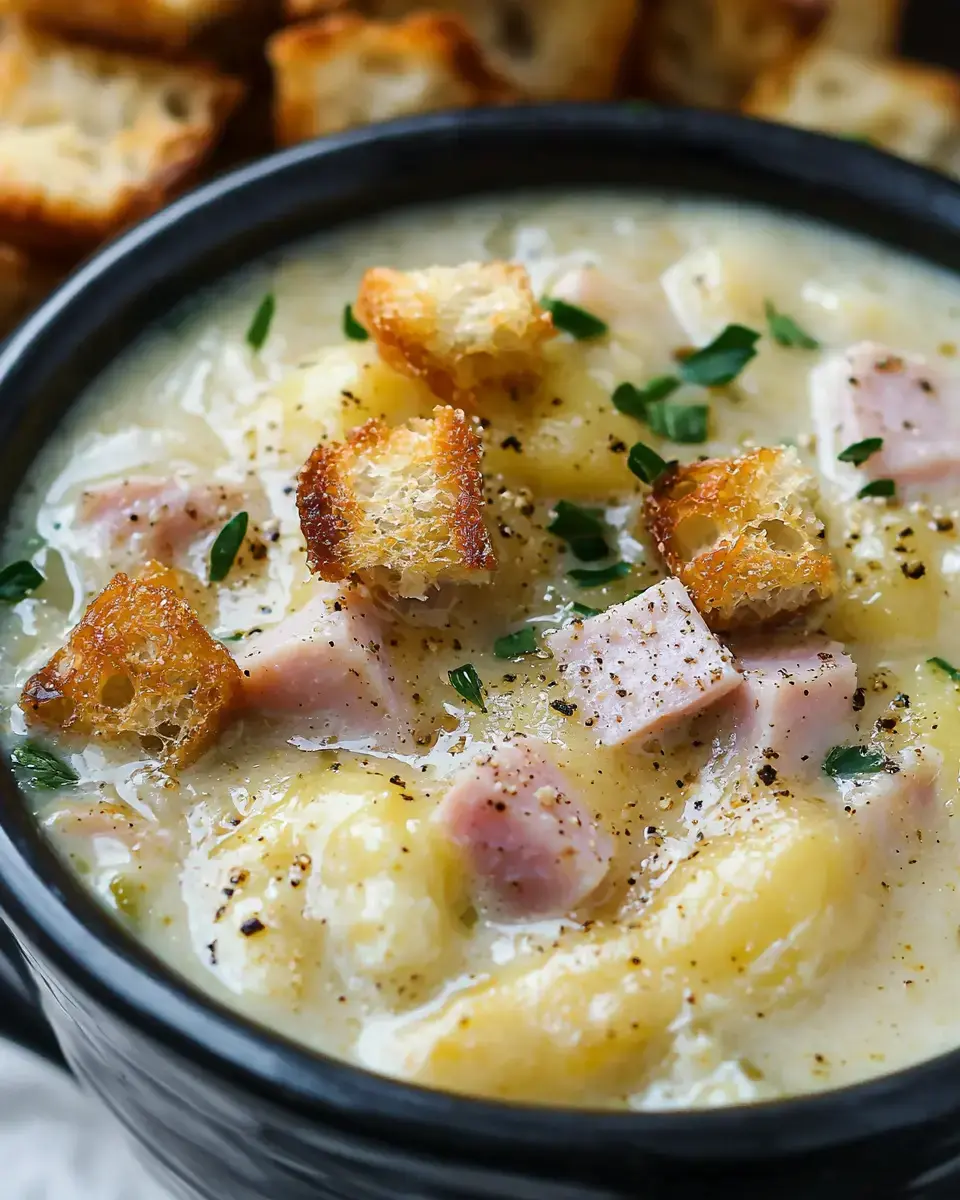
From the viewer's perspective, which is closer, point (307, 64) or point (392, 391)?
point (392, 391)

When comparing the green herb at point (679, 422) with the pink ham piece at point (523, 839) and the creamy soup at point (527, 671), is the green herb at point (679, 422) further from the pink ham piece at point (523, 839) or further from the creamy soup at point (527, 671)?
the pink ham piece at point (523, 839)

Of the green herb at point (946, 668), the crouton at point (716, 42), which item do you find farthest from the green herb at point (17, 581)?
the crouton at point (716, 42)

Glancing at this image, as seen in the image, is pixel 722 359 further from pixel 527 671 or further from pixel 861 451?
pixel 527 671

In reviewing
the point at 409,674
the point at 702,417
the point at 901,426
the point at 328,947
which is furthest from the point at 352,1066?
the point at 901,426

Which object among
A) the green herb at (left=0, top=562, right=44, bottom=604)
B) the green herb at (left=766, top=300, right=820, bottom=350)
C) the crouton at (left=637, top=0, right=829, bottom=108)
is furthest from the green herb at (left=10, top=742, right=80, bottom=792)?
the crouton at (left=637, top=0, right=829, bottom=108)

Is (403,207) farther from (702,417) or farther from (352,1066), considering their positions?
(352,1066)

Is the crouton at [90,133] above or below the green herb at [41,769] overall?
above
